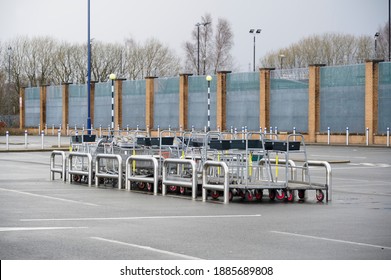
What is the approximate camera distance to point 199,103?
73812mm

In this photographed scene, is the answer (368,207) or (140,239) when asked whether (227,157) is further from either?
(140,239)

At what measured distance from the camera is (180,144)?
25.0 metres

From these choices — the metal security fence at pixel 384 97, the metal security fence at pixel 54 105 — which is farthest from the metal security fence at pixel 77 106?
the metal security fence at pixel 384 97

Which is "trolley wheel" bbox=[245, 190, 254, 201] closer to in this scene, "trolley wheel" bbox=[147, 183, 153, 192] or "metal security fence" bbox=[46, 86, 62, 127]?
"trolley wheel" bbox=[147, 183, 153, 192]

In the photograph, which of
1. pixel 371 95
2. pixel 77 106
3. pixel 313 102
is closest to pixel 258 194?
pixel 371 95

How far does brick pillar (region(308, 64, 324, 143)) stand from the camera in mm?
63281

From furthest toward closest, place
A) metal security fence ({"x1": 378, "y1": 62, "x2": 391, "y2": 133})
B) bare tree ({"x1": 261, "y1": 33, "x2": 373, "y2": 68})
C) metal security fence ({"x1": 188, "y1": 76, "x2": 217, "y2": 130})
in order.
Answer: bare tree ({"x1": 261, "y1": 33, "x2": 373, "y2": 68}), metal security fence ({"x1": 188, "y1": 76, "x2": 217, "y2": 130}), metal security fence ({"x1": 378, "y1": 62, "x2": 391, "y2": 133})

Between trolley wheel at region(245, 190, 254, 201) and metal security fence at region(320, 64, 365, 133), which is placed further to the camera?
metal security fence at region(320, 64, 365, 133)

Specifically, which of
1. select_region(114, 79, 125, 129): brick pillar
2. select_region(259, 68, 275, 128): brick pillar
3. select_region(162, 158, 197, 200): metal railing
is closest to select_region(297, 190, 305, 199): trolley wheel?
select_region(162, 158, 197, 200): metal railing

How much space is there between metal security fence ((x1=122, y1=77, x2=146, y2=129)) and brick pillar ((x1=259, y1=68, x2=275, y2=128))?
14843mm

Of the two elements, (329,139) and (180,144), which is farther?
(329,139)

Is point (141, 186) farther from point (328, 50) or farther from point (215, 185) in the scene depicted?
point (328, 50)
